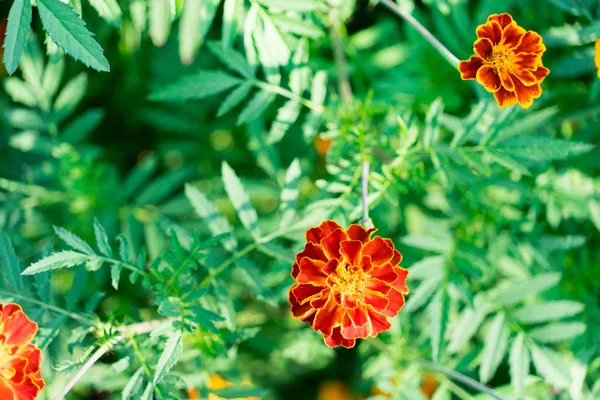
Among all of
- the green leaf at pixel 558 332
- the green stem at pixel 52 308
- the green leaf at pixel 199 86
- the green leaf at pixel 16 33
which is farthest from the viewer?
the green leaf at pixel 558 332

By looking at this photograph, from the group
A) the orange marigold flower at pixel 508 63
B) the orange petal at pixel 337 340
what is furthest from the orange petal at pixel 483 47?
the orange petal at pixel 337 340

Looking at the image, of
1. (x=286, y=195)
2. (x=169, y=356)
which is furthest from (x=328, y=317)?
(x=286, y=195)

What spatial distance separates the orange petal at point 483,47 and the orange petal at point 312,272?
0.60m

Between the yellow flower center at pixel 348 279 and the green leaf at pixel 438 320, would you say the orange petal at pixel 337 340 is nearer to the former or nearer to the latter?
the yellow flower center at pixel 348 279

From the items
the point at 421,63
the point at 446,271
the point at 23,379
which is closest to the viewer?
the point at 23,379

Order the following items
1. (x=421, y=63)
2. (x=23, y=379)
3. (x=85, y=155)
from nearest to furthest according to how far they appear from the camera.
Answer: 1. (x=23, y=379)
2. (x=85, y=155)
3. (x=421, y=63)

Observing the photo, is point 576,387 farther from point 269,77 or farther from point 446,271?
point 269,77

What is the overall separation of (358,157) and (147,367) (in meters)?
0.77

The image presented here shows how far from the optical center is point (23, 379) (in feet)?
3.80

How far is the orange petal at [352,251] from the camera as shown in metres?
1.17

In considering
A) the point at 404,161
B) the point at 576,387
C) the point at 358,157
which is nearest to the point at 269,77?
the point at 358,157

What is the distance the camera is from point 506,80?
4.21 feet

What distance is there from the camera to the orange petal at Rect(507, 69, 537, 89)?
1.29 meters

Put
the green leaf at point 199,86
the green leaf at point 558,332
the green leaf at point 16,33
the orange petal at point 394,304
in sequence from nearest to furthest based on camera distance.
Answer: the green leaf at point 16,33 < the orange petal at point 394,304 < the green leaf at point 199,86 < the green leaf at point 558,332
